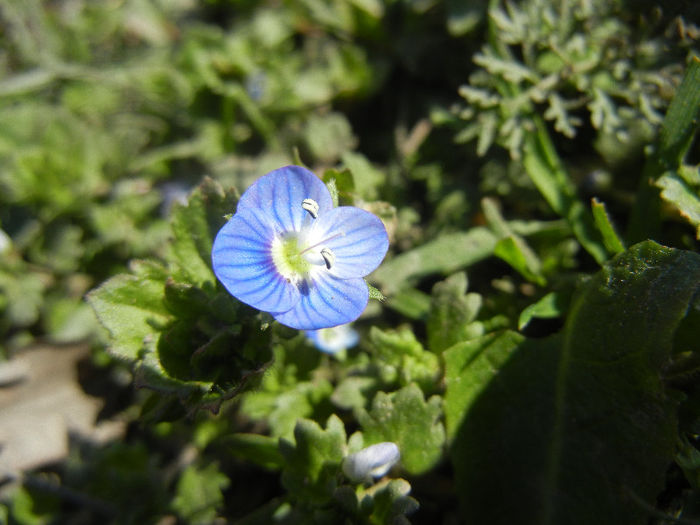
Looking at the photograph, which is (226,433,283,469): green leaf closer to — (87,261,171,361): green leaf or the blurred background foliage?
the blurred background foliage

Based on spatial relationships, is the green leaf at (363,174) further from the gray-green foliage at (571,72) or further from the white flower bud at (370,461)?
the white flower bud at (370,461)

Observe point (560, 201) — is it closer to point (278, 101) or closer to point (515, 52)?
point (515, 52)

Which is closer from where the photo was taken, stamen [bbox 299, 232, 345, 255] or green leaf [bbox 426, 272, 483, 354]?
stamen [bbox 299, 232, 345, 255]

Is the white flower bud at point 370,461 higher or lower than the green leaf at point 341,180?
lower

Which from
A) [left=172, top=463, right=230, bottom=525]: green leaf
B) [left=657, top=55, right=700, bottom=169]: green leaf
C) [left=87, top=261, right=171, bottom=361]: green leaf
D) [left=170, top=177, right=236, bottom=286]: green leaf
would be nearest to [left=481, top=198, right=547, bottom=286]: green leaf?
[left=657, top=55, right=700, bottom=169]: green leaf

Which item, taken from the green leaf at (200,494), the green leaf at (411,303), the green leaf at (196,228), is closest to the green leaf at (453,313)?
the green leaf at (411,303)

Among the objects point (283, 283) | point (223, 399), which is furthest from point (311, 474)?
point (283, 283)
